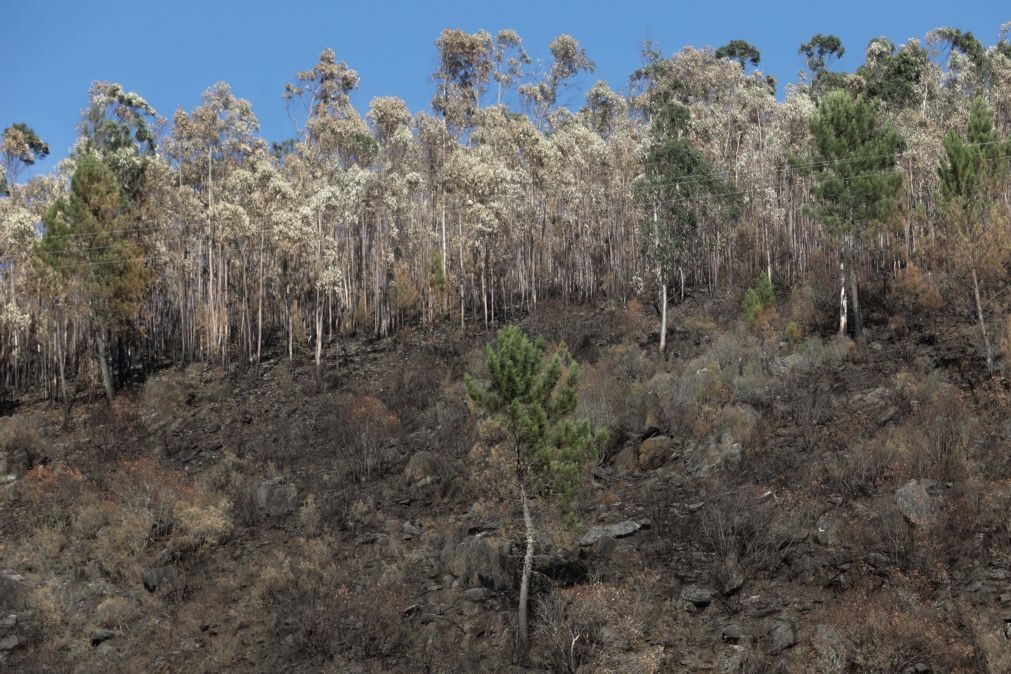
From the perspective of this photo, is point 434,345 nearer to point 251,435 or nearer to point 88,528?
point 251,435

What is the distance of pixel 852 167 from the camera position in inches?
1235

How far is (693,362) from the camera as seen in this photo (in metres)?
31.9

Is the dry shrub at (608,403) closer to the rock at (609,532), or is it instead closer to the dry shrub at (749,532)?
the rock at (609,532)

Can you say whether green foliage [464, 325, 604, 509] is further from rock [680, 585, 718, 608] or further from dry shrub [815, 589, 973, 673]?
dry shrub [815, 589, 973, 673]

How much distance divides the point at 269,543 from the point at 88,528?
5.80m

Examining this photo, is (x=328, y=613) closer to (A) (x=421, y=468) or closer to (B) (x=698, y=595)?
(A) (x=421, y=468)

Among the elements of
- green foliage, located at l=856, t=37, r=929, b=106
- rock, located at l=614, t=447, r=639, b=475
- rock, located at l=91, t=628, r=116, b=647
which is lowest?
rock, located at l=91, t=628, r=116, b=647

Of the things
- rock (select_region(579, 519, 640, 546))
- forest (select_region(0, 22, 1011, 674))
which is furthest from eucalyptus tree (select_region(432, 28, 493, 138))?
rock (select_region(579, 519, 640, 546))

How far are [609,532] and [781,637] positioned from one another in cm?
576

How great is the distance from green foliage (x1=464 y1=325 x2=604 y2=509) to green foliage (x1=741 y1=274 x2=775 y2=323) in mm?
18636

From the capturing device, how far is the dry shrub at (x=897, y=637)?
15.6 metres

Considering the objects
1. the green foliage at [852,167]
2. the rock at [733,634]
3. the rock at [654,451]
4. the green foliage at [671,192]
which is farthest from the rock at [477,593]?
the green foliage at [671,192]

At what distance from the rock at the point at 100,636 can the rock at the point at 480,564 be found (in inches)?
332

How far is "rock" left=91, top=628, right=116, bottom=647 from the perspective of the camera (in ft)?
67.6
